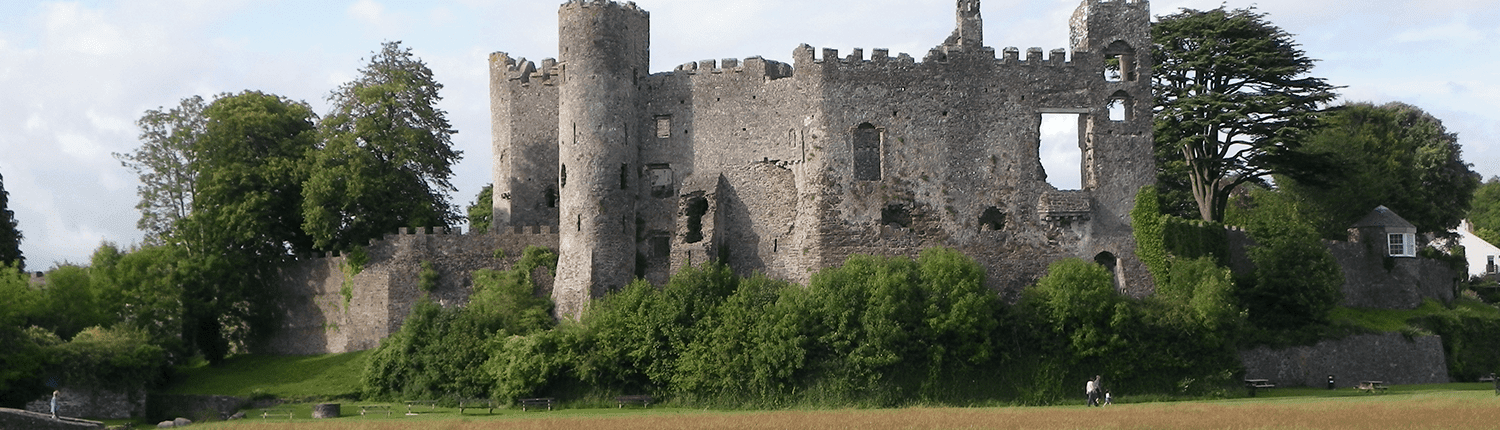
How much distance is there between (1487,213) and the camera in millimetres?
93188

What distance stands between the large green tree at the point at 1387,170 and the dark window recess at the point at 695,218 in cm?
2105

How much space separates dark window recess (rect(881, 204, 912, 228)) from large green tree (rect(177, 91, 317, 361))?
19539 millimetres

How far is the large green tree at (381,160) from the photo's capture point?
175 feet

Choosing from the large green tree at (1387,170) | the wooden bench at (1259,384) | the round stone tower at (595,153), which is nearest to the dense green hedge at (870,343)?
the wooden bench at (1259,384)

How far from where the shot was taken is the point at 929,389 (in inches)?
1772

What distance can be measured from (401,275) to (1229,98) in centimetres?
2789

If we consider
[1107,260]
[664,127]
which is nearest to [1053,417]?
[1107,260]

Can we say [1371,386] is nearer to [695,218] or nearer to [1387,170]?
[1387,170]

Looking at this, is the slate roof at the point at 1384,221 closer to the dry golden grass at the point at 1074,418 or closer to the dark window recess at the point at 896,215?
the dry golden grass at the point at 1074,418

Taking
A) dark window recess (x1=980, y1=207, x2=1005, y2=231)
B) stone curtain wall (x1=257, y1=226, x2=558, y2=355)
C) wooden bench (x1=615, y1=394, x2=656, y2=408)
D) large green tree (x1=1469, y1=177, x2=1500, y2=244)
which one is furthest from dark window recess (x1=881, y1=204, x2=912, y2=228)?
large green tree (x1=1469, y1=177, x2=1500, y2=244)

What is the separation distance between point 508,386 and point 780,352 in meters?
7.97

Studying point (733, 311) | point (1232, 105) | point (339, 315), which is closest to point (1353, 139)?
point (1232, 105)

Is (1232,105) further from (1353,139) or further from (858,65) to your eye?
(858,65)

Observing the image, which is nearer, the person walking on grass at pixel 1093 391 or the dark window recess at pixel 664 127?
the person walking on grass at pixel 1093 391
